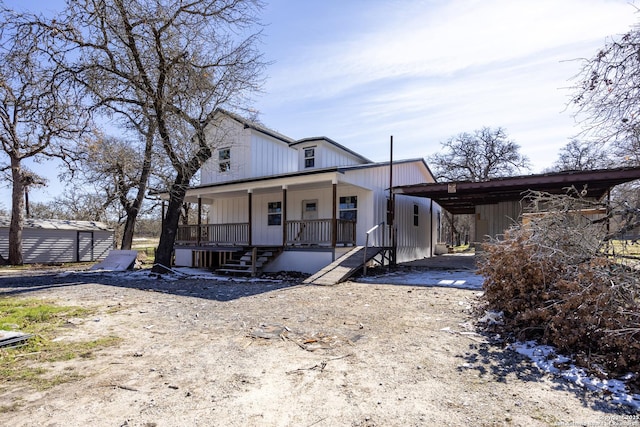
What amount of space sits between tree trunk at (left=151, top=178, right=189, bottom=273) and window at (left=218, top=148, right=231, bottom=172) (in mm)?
4284

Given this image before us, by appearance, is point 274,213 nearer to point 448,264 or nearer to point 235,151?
point 235,151

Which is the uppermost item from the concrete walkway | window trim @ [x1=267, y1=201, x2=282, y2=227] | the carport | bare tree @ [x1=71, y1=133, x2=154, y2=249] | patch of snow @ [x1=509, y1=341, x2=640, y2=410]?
bare tree @ [x1=71, y1=133, x2=154, y2=249]

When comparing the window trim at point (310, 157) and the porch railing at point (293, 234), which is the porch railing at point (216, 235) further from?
the window trim at point (310, 157)

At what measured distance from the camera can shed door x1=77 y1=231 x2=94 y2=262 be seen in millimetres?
22503

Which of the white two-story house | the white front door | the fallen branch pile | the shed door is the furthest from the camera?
the shed door

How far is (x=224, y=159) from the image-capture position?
1750 cm

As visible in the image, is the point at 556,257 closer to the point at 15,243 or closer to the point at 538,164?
the point at 15,243

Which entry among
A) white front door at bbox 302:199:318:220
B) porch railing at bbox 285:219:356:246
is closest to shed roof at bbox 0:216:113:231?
white front door at bbox 302:199:318:220

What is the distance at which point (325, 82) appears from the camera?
12.3 m

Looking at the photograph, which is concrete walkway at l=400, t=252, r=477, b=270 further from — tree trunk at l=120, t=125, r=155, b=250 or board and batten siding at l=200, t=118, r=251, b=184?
tree trunk at l=120, t=125, r=155, b=250

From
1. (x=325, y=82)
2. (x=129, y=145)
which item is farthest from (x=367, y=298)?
(x=129, y=145)

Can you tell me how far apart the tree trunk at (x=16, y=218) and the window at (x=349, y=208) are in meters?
17.4

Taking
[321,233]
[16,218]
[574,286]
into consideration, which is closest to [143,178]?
[321,233]

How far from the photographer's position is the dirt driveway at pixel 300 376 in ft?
8.55
